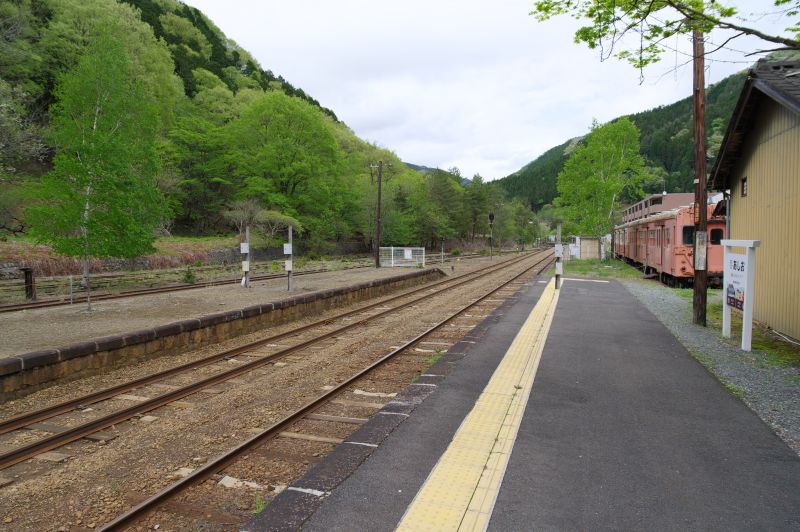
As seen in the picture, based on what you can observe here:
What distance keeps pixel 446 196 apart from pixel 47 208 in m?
49.7

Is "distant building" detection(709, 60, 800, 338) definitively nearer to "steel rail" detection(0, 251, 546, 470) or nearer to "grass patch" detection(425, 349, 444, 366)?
"grass patch" detection(425, 349, 444, 366)

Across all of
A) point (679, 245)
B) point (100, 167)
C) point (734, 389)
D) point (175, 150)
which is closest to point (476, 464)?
point (734, 389)

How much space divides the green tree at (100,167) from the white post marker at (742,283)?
13.5 meters

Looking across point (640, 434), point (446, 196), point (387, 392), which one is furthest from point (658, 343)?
point (446, 196)

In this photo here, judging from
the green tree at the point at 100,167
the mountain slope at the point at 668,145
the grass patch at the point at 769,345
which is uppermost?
the mountain slope at the point at 668,145

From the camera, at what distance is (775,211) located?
371 inches

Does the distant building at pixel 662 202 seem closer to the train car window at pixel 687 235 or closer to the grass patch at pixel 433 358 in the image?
the train car window at pixel 687 235

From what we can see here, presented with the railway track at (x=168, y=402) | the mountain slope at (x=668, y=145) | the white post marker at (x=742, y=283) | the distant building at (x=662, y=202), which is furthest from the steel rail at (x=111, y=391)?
the mountain slope at (x=668, y=145)

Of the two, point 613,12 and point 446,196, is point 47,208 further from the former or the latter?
point 446,196

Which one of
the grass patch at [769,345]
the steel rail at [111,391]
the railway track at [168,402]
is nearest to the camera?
the railway track at [168,402]

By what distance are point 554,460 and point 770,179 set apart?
9.37 metres

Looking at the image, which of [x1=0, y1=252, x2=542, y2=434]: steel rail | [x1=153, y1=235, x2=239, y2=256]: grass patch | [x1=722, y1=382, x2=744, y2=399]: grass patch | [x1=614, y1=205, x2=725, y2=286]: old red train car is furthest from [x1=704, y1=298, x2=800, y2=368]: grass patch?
[x1=153, y1=235, x2=239, y2=256]: grass patch

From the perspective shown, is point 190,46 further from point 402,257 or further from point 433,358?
point 433,358

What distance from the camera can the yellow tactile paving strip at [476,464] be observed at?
9.56ft
